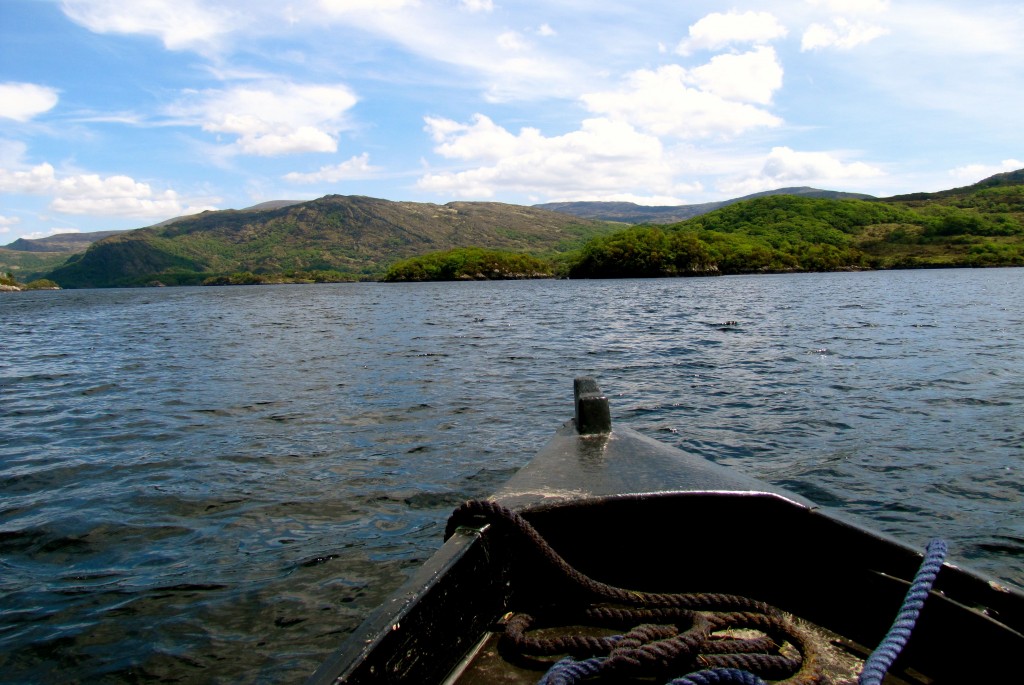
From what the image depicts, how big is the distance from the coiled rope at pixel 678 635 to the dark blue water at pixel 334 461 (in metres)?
2.45

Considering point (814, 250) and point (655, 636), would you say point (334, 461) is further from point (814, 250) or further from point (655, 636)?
point (814, 250)

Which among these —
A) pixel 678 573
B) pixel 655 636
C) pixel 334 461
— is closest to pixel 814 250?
pixel 334 461

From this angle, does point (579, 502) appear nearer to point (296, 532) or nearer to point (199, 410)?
point (296, 532)

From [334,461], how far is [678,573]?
7.33 metres

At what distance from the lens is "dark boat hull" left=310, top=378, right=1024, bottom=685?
2.91 meters

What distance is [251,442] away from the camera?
1158 cm

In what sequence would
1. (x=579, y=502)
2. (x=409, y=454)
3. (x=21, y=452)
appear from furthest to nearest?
1. (x=21, y=452)
2. (x=409, y=454)
3. (x=579, y=502)

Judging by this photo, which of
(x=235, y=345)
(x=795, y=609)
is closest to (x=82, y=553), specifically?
(x=795, y=609)

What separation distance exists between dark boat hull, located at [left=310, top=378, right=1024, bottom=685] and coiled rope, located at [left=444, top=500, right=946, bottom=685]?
147 mm

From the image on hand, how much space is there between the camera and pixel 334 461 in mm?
10359

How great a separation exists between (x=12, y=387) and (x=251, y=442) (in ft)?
41.2

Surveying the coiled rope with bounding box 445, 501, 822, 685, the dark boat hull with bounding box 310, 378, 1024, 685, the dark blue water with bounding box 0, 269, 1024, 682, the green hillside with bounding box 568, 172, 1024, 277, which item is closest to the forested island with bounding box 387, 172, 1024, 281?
the green hillside with bounding box 568, 172, 1024, 277

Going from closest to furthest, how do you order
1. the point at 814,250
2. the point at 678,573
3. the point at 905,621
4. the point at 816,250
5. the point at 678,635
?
the point at 905,621
the point at 678,635
the point at 678,573
the point at 816,250
the point at 814,250

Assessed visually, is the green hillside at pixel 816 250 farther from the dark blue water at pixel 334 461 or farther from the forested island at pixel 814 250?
the dark blue water at pixel 334 461
